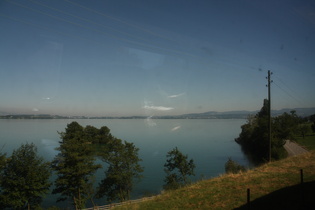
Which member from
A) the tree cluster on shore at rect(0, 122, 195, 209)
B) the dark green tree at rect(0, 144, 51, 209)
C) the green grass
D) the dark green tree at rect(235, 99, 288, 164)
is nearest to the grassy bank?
the tree cluster on shore at rect(0, 122, 195, 209)

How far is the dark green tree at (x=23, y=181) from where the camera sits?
17094 millimetres

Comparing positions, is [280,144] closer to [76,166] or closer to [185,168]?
[185,168]

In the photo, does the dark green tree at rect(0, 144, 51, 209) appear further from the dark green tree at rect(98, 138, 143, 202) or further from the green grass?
the green grass

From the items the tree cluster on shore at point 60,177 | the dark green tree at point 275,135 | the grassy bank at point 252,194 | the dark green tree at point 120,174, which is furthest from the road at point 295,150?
the dark green tree at point 120,174

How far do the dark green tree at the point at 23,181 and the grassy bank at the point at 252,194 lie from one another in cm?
1475

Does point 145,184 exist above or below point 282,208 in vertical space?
below

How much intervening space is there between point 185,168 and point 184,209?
24324 mm

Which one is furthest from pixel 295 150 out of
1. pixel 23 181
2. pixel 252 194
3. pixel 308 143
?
Result: pixel 23 181

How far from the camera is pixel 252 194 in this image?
766cm

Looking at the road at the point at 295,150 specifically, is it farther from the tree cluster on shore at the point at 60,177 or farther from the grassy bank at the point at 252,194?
the grassy bank at the point at 252,194

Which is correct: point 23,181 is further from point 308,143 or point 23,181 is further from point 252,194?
point 308,143

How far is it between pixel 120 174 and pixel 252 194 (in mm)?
20450

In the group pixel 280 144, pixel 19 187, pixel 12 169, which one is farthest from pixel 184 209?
pixel 280 144

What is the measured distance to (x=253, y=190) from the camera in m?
8.11
